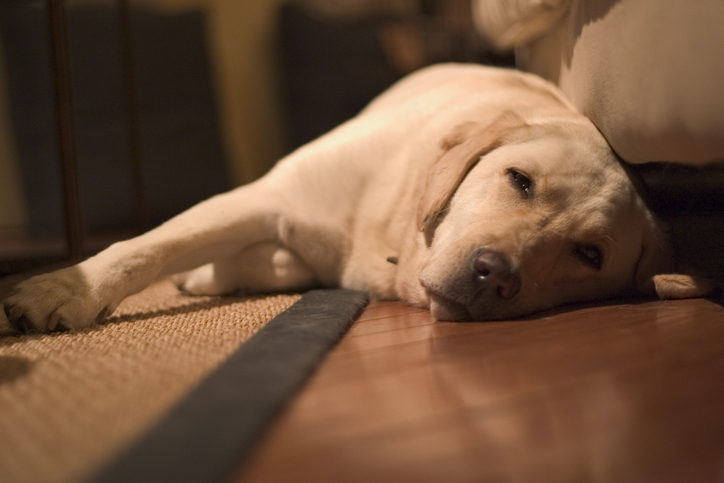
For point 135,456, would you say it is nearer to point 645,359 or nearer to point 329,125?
point 645,359

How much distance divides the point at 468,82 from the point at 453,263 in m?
1.06

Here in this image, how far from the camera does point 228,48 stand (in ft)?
16.7

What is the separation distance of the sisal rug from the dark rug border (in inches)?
1.2

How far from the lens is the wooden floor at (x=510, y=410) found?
0.66 metres

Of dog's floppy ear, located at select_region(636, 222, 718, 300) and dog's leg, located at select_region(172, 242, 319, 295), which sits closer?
dog's floppy ear, located at select_region(636, 222, 718, 300)

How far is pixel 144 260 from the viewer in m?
1.55

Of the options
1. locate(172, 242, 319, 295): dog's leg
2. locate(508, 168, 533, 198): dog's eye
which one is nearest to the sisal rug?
locate(172, 242, 319, 295): dog's leg

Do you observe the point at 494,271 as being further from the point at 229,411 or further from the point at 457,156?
the point at 229,411

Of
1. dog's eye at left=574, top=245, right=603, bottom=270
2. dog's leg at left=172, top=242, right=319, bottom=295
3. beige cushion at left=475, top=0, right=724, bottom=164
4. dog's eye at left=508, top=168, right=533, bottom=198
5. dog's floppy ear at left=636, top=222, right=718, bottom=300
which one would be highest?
beige cushion at left=475, top=0, right=724, bottom=164

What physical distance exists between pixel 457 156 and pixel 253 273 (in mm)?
782

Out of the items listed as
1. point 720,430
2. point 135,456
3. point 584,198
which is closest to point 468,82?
point 584,198

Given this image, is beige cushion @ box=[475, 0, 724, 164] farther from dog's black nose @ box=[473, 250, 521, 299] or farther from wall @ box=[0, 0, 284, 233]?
wall @ box=[0, 0, 284, 233]

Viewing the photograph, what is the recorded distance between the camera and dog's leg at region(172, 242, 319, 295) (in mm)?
1904

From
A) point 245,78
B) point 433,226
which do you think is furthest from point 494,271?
point 245,78
